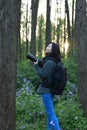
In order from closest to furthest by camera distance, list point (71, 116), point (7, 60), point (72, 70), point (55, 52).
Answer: point (7, 60) → point (55, 52) → point (71, 116) → point (72, 70)

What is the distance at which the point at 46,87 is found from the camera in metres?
6.66

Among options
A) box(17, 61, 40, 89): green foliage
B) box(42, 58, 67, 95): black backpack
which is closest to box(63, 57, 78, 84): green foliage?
box(17, 61, 40, 89): green foliage

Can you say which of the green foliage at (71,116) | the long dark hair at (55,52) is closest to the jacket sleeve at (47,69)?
the long dark hair at (55,52)

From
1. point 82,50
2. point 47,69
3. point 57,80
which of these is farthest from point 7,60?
point 82,50

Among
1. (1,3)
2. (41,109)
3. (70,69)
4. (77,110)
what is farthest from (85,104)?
(70,69)

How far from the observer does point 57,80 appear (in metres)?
6.54

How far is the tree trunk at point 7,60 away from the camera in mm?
5121

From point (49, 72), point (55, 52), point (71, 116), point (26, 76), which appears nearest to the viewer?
point (49, 72)

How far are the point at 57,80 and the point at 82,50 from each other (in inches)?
91.4

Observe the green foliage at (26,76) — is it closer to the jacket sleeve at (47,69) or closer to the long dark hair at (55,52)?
the long dark hair at (55,52)

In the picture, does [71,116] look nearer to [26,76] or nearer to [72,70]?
[26,76]

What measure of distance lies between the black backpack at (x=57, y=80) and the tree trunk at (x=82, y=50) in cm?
210

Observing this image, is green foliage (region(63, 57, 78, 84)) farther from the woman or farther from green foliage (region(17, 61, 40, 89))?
the woman

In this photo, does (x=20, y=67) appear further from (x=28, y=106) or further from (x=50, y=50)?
(x=50, y=50)
